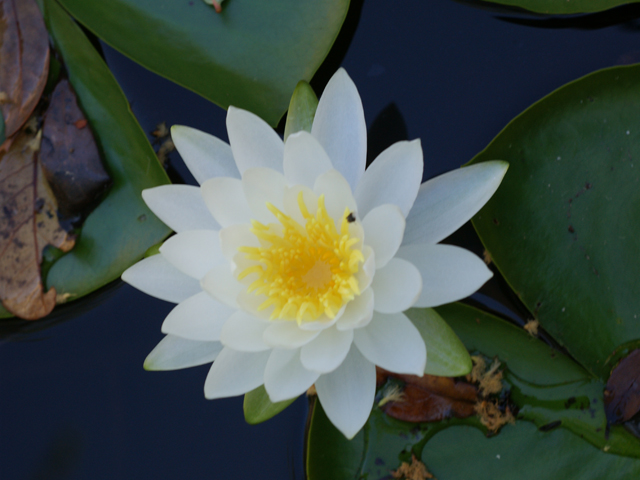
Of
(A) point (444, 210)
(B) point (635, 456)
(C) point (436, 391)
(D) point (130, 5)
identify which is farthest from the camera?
(D) point (130, 5)

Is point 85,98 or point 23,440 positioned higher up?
point 85,98

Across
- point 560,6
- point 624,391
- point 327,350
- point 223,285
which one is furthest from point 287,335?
point 560,6

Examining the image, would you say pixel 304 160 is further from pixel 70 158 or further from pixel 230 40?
pixel 70 158

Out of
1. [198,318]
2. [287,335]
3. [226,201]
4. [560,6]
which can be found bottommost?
[198,318]

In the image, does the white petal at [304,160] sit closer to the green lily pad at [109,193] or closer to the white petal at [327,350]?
the white petal at [327,350]

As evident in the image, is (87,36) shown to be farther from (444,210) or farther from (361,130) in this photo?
(444,210)

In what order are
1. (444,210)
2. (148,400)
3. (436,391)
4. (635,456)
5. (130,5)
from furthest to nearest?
(148,400), (130,5), (436,391), (635,456), (444,210)

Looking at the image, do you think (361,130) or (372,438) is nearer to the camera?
(361,130)

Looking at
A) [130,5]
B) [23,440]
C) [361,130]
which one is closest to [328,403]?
[361,130]
